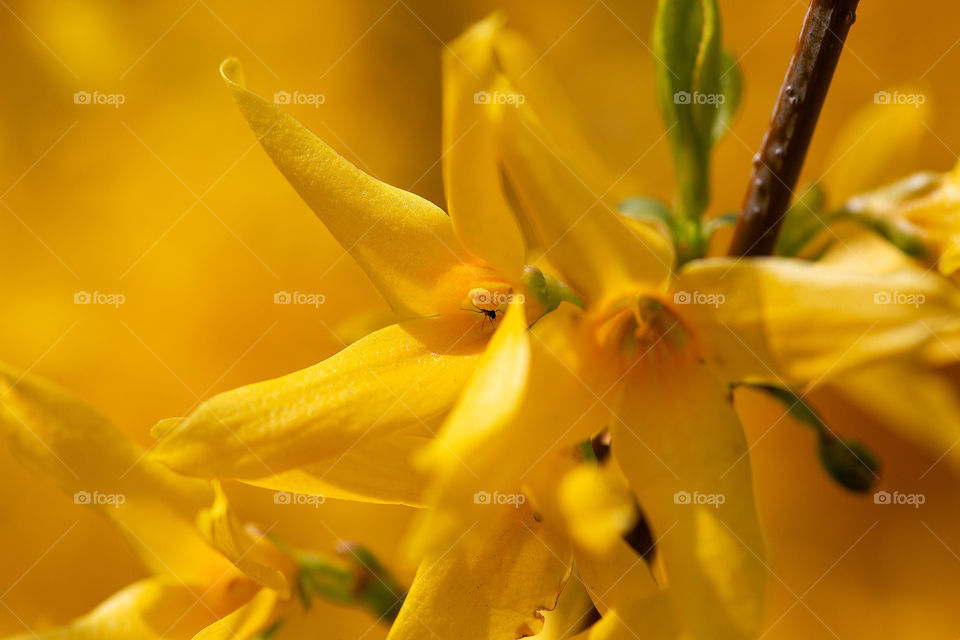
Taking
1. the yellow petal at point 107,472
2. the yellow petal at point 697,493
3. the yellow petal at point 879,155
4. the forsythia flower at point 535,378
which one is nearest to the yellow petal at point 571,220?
the forsythia flower at point 535,378

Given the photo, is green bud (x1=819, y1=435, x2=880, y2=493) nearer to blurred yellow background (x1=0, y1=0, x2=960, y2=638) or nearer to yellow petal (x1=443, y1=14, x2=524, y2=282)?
yellow petal (x1=443, y1=14, x2=524, y2=282)

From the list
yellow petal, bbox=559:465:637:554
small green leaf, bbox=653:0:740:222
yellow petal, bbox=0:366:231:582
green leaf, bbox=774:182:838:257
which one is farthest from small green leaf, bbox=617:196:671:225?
yellow petal, bbox=0:366:231:582

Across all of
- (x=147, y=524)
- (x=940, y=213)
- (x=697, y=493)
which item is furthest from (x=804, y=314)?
(x=147, y=524)

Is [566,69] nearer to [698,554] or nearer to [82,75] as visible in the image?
[82,75]

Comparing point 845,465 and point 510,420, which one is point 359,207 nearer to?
point 510,420

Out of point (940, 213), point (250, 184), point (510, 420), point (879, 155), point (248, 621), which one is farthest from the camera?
point (250, 184)

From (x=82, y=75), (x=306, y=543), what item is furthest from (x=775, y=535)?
(x=82, y=75)

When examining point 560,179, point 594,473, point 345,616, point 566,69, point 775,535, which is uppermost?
point 566,69
